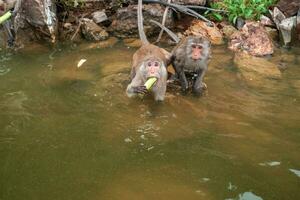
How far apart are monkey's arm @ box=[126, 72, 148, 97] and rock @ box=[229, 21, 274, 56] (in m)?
3.58

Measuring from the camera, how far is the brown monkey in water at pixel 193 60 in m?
7.84

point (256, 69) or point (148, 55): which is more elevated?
point (148, 55)

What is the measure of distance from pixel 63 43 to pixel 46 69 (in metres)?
1.67

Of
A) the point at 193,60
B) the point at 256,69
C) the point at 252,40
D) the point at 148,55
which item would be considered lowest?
the point at 256,69

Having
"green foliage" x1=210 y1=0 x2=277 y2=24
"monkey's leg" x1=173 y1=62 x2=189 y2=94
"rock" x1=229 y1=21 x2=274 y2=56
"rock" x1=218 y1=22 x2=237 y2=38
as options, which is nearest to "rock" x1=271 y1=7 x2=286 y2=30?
"green foliage" x1=210 y1=0 x2=277 y2=24

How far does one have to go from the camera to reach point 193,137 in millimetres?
6367

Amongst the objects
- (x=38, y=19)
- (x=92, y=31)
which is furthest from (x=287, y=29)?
(x=38, y=19)

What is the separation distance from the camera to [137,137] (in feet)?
20.6

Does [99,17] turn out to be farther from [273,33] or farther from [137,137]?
[137,137]

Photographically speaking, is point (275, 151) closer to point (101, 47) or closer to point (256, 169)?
point (256, 169)

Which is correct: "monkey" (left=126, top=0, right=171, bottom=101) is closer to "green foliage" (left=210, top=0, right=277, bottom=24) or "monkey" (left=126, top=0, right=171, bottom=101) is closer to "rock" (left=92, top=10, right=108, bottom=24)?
"rock" (left=92, top=10, right=108, bottom=24)

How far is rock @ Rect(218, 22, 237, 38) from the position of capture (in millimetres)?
11123

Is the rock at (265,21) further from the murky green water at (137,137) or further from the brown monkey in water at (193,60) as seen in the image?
the brown monkey in water at (193,60)

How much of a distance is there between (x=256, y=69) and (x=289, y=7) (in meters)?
2.72
